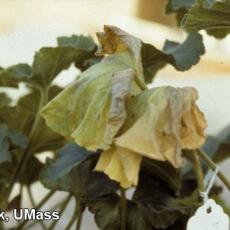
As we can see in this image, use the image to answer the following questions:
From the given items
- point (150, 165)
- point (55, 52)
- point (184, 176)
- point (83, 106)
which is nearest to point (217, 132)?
point (184, 176)

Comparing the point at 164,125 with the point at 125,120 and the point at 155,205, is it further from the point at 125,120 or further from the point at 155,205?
the point at 155,205

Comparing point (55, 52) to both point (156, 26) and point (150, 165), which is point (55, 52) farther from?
point (156, 26)

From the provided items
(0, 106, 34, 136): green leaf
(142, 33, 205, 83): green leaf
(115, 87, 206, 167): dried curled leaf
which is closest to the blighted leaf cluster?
(115, 87, 206, 167): dried curled leaf

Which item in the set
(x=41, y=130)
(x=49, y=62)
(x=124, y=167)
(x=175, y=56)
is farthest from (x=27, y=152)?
(x=124, y=167)

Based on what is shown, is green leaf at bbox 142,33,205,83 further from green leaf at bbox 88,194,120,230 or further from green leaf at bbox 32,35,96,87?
green leaf at bbox 88,194,120,230

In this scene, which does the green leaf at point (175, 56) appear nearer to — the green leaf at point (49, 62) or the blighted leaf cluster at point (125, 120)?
the green leaf at point (49, 62)

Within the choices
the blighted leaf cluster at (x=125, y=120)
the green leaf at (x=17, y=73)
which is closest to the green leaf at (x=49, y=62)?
the green leaf at (x=17, y=73)
